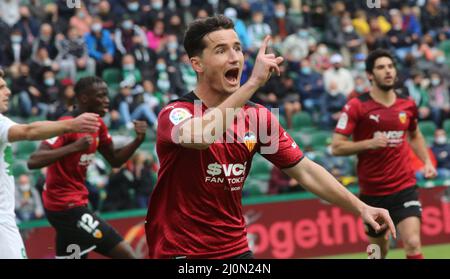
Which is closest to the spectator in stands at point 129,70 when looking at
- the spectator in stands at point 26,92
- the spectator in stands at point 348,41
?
the spectator in stands at point 26,92

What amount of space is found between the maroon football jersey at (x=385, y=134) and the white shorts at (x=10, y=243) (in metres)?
4.62

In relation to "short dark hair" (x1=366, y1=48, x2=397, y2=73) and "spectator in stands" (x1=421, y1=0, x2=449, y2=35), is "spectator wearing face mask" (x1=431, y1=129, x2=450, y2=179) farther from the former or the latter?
"short dark hair" (x1=366, y1=48, x2=397, y2=73)

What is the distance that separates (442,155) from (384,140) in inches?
311

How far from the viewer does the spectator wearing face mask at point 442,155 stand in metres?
17.8

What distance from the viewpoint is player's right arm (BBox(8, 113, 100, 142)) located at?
6688 mm

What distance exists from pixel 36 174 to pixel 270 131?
921 cm

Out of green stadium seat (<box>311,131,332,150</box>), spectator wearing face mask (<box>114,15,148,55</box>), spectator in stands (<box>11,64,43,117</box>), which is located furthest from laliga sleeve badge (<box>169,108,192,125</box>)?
spectator wearing face mask (<box>114,15,148,55</box>)

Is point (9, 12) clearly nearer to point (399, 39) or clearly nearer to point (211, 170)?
point (399, 39)

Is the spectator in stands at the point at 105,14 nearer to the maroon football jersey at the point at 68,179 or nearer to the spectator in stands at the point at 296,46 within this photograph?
the spectator in stands at the point at 296,46

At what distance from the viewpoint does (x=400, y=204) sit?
35.1 ft

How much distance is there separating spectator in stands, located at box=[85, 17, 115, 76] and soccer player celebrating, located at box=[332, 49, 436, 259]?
8.34 m
